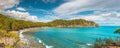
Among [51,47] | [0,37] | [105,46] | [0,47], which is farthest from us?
[51,47]

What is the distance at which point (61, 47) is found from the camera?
75.4 m

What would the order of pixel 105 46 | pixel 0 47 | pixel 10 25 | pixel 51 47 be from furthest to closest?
1. pixel 10 25
2. pixel 51 47
3. pixel 105 46
4. pixel 0 47

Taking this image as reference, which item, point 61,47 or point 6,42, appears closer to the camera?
point 6,42

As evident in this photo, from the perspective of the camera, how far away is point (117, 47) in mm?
59969

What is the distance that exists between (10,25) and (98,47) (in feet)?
400

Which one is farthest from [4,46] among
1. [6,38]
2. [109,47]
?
[109,47]

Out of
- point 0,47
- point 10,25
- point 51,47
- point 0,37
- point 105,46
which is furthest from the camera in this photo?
point 10,25

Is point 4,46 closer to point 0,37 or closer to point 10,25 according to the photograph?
point 0,37

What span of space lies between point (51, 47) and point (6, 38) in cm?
1869

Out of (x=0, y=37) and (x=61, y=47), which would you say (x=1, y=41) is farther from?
(x=61, y=47)

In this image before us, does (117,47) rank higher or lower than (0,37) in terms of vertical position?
lower

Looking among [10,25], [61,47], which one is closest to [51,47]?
[61,47]

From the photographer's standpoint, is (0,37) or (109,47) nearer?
(109,47)

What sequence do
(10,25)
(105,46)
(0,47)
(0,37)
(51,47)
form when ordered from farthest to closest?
1. (10,25)
2. (51,47)
3. (0,37)
4. (105,46)
5. (0,47)
